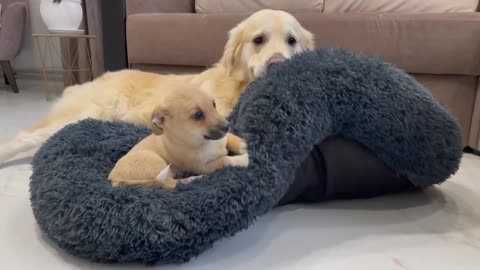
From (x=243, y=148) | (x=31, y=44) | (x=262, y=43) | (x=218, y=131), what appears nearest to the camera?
(x=218, y=131)

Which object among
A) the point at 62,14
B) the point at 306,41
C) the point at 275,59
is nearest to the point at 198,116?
the point at 275,59

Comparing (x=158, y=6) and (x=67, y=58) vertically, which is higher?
(x=158, y=6)

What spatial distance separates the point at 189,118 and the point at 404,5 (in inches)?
72.0

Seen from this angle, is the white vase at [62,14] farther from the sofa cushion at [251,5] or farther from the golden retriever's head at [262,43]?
the golden retriever's head at [262,43]

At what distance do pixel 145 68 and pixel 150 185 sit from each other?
1432mm

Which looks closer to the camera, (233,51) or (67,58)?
(233,51)

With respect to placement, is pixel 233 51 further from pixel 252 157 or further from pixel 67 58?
pixel 67 58

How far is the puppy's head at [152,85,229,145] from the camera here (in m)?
0.94

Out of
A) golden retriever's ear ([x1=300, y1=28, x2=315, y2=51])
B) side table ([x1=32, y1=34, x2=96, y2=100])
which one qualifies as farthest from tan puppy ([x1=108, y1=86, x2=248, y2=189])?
side table ([x1=32, y1=34, x2=96, y2=100])

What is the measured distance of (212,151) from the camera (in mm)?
1018

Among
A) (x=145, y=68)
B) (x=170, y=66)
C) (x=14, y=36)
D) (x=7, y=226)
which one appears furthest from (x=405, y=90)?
(x=14, y=36)

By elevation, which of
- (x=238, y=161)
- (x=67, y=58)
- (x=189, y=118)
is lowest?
(x=67, y=58)

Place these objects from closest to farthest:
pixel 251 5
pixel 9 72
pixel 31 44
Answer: pixel 251 5 → pixel 9 72 → pixel 31 44

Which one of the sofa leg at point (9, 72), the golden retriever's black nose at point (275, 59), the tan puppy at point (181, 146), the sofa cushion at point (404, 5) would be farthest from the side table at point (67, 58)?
the tan puppy at point (181, 146)
